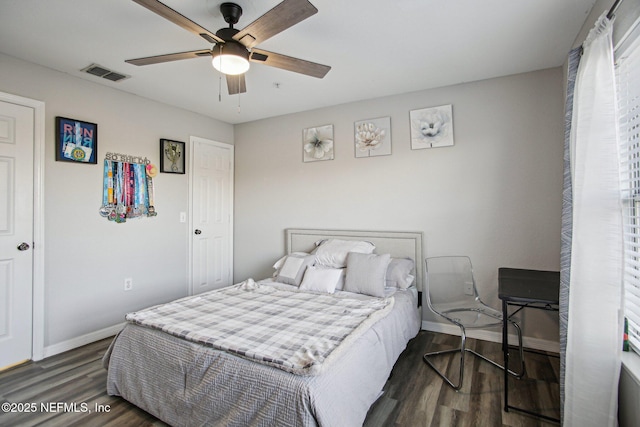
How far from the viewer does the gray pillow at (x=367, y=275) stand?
8.87 ft

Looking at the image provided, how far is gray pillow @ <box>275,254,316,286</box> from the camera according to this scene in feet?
10.1

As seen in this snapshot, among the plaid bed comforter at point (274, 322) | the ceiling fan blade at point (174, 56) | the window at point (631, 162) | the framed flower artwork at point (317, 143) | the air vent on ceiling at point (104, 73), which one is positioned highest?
the air vent on ceiling at point (104, 73)

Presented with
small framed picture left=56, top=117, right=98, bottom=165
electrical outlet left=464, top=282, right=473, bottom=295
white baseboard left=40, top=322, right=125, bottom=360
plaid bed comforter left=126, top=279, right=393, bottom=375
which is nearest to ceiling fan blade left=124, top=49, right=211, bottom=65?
small framed picture left=56, top=117, right=98, bottom=165

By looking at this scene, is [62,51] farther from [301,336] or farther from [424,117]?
[424,117]

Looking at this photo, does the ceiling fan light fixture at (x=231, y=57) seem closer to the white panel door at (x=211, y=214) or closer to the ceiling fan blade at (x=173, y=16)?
the ceiling fan blade at (x=173, y=16)

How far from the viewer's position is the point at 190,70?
270cm

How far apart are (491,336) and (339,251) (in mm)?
1627

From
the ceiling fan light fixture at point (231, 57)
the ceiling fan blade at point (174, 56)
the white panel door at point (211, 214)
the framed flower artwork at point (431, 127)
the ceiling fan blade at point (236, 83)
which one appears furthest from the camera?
the white panel door at point (211, 214)

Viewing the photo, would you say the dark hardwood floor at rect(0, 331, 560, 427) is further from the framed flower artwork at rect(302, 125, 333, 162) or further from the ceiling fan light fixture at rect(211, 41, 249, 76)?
the framed flower artwork at rect(302, 125, 333, 162)

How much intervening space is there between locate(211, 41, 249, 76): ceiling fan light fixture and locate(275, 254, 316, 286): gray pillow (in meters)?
1.91

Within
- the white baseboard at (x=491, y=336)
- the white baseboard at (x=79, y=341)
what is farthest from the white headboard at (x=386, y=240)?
the white baseboard at (x=79, y=341)

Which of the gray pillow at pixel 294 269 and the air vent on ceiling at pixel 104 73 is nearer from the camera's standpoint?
the air vent on ceiling at pixel 104 73

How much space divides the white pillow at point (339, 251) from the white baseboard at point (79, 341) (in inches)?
86.0

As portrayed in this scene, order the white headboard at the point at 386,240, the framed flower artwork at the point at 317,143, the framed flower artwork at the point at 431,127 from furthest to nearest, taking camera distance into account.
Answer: the framed flower artwork at the point at 317,143
the white headboard at the point at 386,240
the framed flower artwork at the point at 431,127
